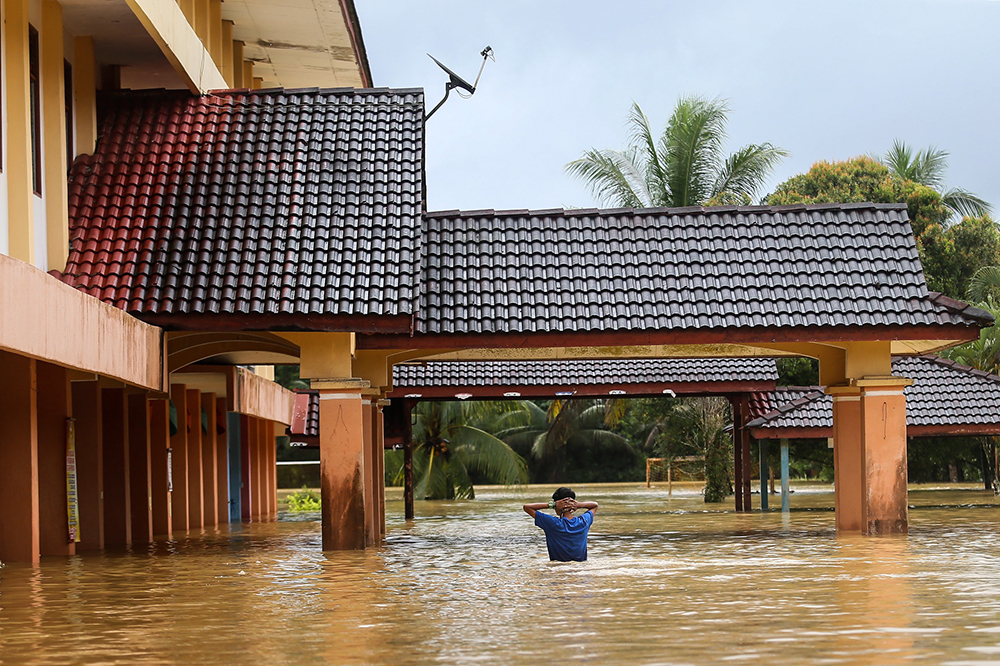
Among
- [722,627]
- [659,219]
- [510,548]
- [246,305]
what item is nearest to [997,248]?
[659,219]

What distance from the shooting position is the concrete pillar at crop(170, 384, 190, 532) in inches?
932

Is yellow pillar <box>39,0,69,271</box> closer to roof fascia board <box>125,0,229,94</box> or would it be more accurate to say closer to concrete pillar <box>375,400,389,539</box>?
roof fascia board <box>125,0,229,94</box>

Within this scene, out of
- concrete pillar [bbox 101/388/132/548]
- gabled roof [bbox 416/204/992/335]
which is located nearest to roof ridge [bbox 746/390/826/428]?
gabled roof [bbox 416/204/992/335]

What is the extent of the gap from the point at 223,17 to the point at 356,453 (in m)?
9.68

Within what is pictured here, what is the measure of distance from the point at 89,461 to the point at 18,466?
9.68 feet

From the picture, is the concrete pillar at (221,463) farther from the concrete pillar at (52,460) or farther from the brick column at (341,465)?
the brick column at (341,465)

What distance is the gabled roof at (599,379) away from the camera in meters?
25.7

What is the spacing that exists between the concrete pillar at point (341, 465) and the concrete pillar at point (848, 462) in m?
6.96

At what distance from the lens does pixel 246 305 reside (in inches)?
588

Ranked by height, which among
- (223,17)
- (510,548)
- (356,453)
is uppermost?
(223,17)

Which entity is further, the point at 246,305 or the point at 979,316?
the point at 979,316

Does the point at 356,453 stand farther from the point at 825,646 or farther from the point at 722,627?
the point at 825,646

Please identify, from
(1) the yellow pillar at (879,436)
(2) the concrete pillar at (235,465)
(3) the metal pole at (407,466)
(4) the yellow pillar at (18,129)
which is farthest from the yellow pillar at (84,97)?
(2) the concrete pillar at (235,465)

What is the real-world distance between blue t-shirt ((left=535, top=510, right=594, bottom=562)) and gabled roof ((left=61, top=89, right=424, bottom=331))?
300cm
